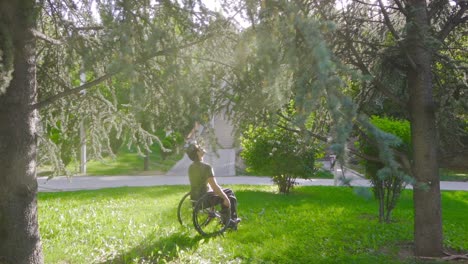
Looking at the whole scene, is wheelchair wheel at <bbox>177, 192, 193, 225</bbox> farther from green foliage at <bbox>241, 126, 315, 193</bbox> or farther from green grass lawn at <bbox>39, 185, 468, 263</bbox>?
green foliage at <bbox>241, 126, 315, 193</bbox>

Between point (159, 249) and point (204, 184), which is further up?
point (204, 184)

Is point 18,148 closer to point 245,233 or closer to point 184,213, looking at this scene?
point 245,233

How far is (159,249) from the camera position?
621 centimetres

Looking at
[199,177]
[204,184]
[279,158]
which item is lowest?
[204,184]

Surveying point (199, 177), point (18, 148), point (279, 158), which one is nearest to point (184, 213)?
point (199, 177)

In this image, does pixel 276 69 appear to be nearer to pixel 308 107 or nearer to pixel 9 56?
pixel 308 107

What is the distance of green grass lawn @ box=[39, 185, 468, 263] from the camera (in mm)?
6293

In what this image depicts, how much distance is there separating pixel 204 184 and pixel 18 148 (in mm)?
3259

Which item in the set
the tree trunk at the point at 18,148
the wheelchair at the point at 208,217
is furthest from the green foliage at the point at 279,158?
the tree trunk at the point at 18,148

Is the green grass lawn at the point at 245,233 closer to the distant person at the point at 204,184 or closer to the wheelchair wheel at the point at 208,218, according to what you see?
the wheelchair wheel at the point at 208,218

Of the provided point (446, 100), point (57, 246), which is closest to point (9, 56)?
point (57, 246)

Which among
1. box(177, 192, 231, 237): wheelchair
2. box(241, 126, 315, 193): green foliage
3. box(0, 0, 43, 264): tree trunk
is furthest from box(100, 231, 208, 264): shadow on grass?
box(241, 126, 315, 193): green foliage

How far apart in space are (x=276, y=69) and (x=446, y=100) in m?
3.56

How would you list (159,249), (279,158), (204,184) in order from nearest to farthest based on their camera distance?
(159,249) → (204,184) → (279,158)
